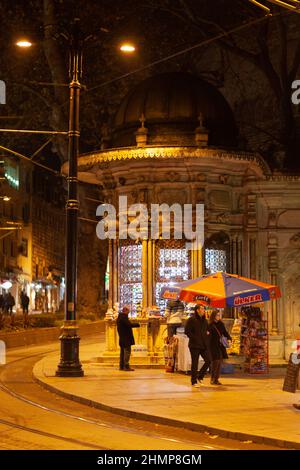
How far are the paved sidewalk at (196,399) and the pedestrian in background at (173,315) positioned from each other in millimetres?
1166

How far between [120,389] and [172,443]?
6303 mm

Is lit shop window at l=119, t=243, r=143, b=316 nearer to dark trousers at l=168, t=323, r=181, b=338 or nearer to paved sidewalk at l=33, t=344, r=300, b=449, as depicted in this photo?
dark trousers at l=168, t=323, r=181, b=338

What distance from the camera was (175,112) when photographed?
80.2 feet

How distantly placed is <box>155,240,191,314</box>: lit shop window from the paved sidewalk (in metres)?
2.67

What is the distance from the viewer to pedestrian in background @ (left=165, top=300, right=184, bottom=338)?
72.9ft

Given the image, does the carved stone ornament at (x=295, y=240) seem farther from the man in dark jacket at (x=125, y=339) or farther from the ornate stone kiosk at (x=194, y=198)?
the man in dark jacket at (x=125, y=339)

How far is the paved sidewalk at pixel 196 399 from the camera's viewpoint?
1219 cm

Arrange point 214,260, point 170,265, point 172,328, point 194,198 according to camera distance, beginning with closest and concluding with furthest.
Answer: point 172,328 < point 194,198 < point 170,265 < point 214,260

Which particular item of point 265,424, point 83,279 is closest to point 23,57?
point 83,279

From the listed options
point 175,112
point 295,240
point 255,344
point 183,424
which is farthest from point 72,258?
point 183,424

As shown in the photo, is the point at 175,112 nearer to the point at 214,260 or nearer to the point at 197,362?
the point at 214,260

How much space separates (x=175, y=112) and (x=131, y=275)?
15.7 feet

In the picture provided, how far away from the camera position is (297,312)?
2456 cm

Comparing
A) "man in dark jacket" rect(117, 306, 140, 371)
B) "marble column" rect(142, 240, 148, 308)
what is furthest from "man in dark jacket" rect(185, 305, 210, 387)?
"marble column" rect(142, 240, 148, 308)
